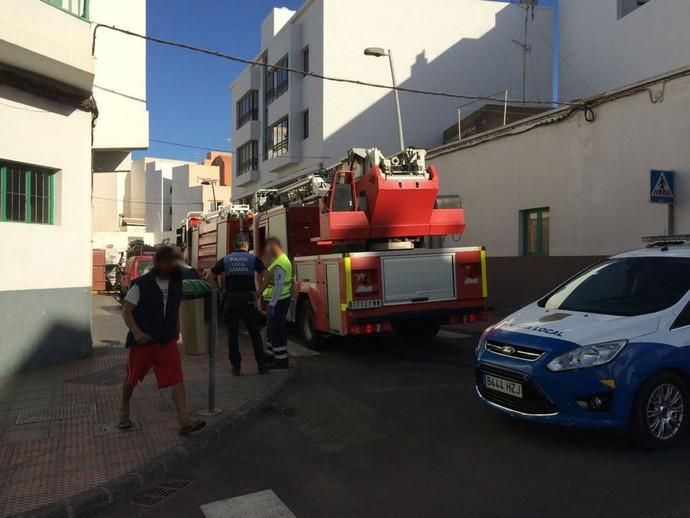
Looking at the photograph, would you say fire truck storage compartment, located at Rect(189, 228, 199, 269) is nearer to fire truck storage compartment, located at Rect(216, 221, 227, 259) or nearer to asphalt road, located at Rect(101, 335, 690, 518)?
fire truck storage compartment, located at Rect(216, 221, 227, 259)

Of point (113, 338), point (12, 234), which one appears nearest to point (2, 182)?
point (12, 234)

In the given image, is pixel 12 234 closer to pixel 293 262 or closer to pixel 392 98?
pixel 293 262

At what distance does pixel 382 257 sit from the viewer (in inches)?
348

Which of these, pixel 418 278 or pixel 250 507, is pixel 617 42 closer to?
pixel 418 278

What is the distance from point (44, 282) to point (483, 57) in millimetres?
26540

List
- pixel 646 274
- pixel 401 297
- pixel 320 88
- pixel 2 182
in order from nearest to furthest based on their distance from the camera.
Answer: pixel 646 274, pixel 2 182, pixel 401 297, pixel 320 88

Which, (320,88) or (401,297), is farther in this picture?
(320,88)

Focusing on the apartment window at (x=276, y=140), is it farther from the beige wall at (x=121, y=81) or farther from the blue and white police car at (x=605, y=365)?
the blue and white police car at (x=605, y=365)

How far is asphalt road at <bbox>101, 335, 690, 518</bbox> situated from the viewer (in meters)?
4.01

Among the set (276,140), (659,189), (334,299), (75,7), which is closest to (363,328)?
(334,299)

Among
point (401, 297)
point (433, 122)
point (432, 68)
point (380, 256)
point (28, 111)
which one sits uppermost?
point (432, 68)

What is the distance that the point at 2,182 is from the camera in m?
7.76

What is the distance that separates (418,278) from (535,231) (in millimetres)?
7789

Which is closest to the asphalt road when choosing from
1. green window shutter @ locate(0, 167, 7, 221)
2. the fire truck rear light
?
the fire truck rear light
